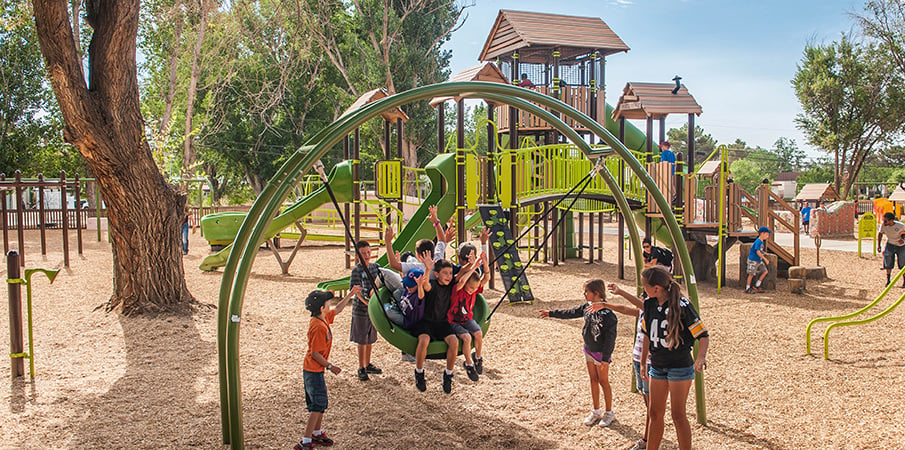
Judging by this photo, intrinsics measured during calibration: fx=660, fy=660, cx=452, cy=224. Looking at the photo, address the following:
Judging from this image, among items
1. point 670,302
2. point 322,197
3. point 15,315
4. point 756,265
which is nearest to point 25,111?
point 322,197

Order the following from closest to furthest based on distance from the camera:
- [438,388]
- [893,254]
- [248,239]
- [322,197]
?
1. [248,239]
2. [438,388]
3. [893,254]
4. [322,197]

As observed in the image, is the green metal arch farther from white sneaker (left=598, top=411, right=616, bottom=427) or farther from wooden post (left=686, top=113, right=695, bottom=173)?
wooden post (left=686, top=113, right=695, bottom=173)

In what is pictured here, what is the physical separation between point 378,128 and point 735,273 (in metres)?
25.2

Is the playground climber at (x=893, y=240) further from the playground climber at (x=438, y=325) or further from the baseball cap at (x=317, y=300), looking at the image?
the baseball cap at (x=317, y=300)

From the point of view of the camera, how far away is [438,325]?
571 centimetres

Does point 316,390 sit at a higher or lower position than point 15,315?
A: lower

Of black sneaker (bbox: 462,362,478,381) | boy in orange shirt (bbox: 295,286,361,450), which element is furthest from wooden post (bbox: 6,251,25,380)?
black sneaker (bbox: 462,362,478,381)

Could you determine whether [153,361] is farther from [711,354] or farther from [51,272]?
[711,354]

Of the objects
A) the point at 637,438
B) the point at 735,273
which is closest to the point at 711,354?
the point at 637,438

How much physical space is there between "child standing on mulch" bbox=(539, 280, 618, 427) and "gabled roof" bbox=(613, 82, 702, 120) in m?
8.43

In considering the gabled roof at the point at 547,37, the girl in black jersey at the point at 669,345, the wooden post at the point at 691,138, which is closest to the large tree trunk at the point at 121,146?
the girl in black jersey at the point at 669,345

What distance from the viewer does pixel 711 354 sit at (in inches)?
300

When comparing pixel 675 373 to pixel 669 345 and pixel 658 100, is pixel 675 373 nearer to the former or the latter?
pixel 669 345

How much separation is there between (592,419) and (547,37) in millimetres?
13149
